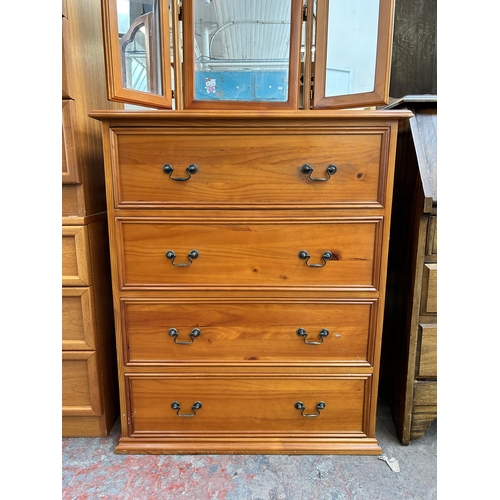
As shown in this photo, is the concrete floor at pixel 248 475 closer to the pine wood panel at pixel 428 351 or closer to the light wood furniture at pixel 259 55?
the pine wood panel at pixel 428 351

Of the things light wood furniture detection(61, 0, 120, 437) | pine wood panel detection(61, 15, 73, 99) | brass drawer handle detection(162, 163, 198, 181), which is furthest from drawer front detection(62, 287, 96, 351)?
pine wood panel detection(61, 15, 73, 99)

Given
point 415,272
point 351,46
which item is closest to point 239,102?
point 351,46

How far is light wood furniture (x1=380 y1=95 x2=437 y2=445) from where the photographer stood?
1054 mm

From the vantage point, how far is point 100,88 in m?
1.25

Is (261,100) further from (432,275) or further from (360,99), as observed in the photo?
(432,275)

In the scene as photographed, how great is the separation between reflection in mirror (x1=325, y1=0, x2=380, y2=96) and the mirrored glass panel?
137mm

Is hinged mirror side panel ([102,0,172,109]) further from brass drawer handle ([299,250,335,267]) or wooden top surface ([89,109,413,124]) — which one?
brass drawer handle ([299,250,335,267])

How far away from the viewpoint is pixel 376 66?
1060 mm

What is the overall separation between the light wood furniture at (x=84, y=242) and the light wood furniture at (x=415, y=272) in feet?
3.42

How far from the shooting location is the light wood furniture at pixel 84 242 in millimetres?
1074

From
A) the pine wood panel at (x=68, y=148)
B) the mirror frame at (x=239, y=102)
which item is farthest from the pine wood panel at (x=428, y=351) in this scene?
the pine wood panel at (x=68, y=148)

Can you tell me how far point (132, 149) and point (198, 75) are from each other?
38 centimetres

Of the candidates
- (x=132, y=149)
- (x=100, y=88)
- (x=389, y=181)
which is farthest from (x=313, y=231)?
(x=100, y=88)

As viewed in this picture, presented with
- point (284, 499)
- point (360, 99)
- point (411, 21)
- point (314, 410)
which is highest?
point (411, 21)
